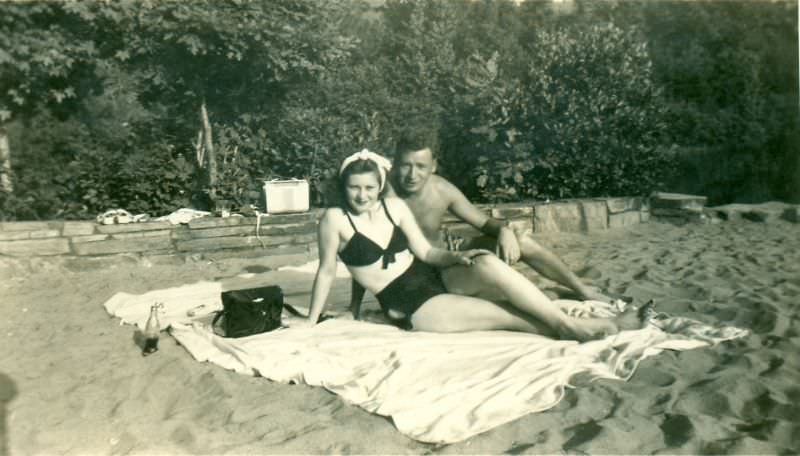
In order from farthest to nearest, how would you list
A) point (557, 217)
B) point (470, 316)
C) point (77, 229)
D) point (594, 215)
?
1. point (594, 215)
2. point (557, 217)
3. point (77, 229)
4. point (470, 316)

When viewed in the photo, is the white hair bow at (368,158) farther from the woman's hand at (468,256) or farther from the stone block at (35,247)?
the stone block at (35,247)

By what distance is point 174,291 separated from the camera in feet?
13.8

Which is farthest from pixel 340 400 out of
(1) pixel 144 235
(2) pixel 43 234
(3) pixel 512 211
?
(3) pixel 512 211

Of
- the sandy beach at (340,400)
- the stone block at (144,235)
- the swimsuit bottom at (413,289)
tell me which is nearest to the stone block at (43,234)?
the stone block at (144,235)

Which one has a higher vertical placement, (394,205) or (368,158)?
(368,158)

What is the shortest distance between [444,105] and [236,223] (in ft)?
8.20

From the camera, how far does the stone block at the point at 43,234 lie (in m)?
4.71

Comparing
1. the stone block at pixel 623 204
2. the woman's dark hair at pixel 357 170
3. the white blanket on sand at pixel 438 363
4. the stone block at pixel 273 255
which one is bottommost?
the stone block at pixel 273 255

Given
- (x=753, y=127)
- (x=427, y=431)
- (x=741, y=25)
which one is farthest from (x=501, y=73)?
(x=427, y=431)

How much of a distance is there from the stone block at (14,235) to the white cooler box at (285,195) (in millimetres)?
1882

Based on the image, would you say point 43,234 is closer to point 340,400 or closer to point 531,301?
point 340,400

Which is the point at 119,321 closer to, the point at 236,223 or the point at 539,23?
the point at 236,223

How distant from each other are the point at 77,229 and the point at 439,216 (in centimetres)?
304

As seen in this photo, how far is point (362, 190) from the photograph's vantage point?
119 inches
